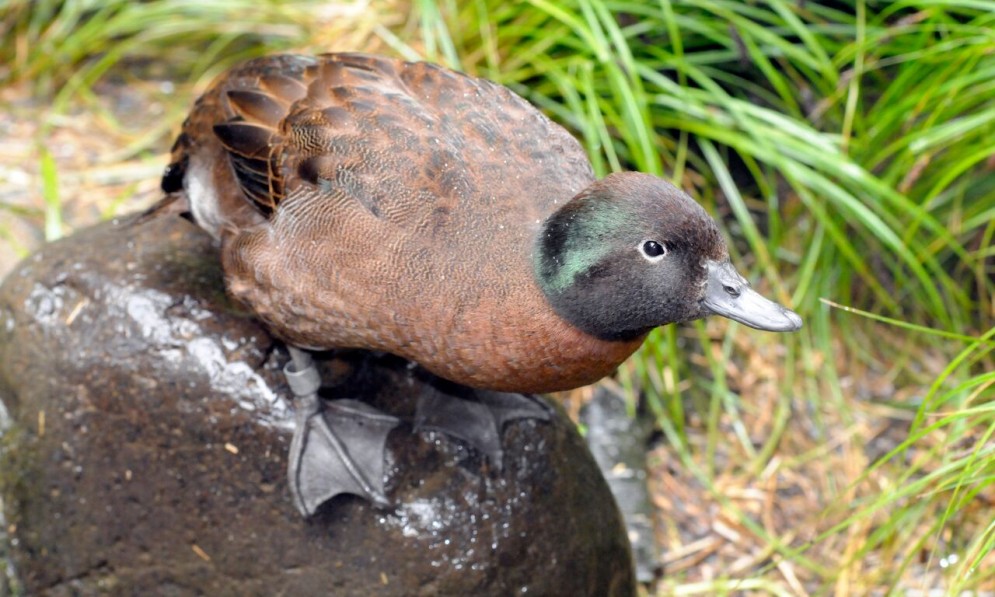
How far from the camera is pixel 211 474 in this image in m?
3.16

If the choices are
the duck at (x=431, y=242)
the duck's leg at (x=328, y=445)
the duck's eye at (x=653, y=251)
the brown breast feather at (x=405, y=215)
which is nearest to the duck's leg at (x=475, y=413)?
the duck at (x=431, y=242)

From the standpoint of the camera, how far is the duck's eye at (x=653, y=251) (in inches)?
99.7

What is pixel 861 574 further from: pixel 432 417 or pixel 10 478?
pixel 10 478

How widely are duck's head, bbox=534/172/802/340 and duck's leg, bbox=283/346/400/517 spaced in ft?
2.68

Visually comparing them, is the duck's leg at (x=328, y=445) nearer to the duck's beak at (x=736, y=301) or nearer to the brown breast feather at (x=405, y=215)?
the brown breast feather at (x=405, y=215)

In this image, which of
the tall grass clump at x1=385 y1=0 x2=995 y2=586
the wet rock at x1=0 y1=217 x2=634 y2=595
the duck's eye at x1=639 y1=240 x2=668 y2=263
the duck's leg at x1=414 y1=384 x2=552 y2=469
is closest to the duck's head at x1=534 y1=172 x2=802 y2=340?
the duck's eye at x1=639 y1=240 x2=668 y2=263

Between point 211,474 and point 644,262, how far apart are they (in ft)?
4.71

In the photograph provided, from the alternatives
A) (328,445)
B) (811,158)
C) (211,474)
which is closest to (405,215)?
(328,445)

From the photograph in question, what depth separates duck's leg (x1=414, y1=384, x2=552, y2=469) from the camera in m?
3.15

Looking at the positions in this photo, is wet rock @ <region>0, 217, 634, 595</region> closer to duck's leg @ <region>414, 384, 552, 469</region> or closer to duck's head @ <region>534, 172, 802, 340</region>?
duck's leg @ <region>414, 384, 552, 469</region>

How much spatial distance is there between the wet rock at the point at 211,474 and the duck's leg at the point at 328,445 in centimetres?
5

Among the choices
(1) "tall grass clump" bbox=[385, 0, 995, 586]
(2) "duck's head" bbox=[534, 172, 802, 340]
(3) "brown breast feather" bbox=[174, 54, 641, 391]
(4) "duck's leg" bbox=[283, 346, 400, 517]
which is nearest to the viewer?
(2) "duck's head" bbox=[534, 172, 802, 340]

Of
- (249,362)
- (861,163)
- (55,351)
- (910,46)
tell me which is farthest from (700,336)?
(55,351)

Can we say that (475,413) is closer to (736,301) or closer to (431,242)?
(431,242)
